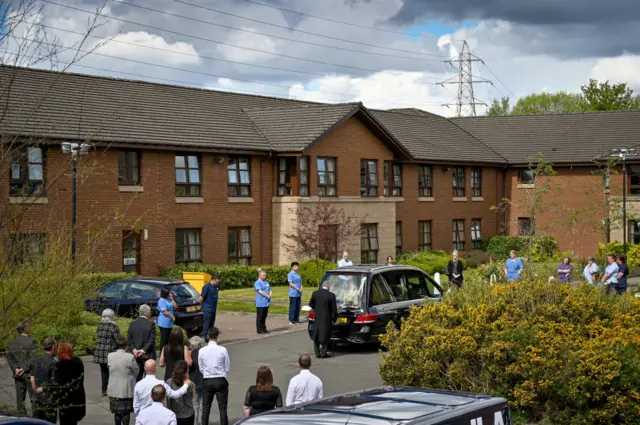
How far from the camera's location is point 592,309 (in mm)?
14633

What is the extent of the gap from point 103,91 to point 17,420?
30.7m

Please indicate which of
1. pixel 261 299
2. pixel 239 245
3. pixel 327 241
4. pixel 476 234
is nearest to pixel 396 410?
pixel 261 299

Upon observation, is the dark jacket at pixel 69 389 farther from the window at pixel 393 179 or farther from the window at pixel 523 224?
the window at pixel 523 224

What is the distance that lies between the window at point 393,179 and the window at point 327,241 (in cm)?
736

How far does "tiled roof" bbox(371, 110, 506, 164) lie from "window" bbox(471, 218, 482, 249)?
348 cm

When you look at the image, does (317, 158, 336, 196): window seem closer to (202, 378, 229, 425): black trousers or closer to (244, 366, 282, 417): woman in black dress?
(202, 378, 229, 425): black trousers

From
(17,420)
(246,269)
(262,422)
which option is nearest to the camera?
(262,422)

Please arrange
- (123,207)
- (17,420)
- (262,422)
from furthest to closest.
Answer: (123,207), (17,420), (262,422)

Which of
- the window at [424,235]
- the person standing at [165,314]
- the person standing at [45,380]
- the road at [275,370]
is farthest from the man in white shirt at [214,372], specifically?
the window at [424,235]

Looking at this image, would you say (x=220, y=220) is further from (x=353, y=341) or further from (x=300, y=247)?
(x=353, y=341)

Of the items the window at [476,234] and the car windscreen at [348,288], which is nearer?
the car windscreen at [348,288]

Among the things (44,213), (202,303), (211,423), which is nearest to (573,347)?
(211,423)

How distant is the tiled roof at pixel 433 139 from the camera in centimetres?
4847

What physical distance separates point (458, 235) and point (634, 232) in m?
9.15
